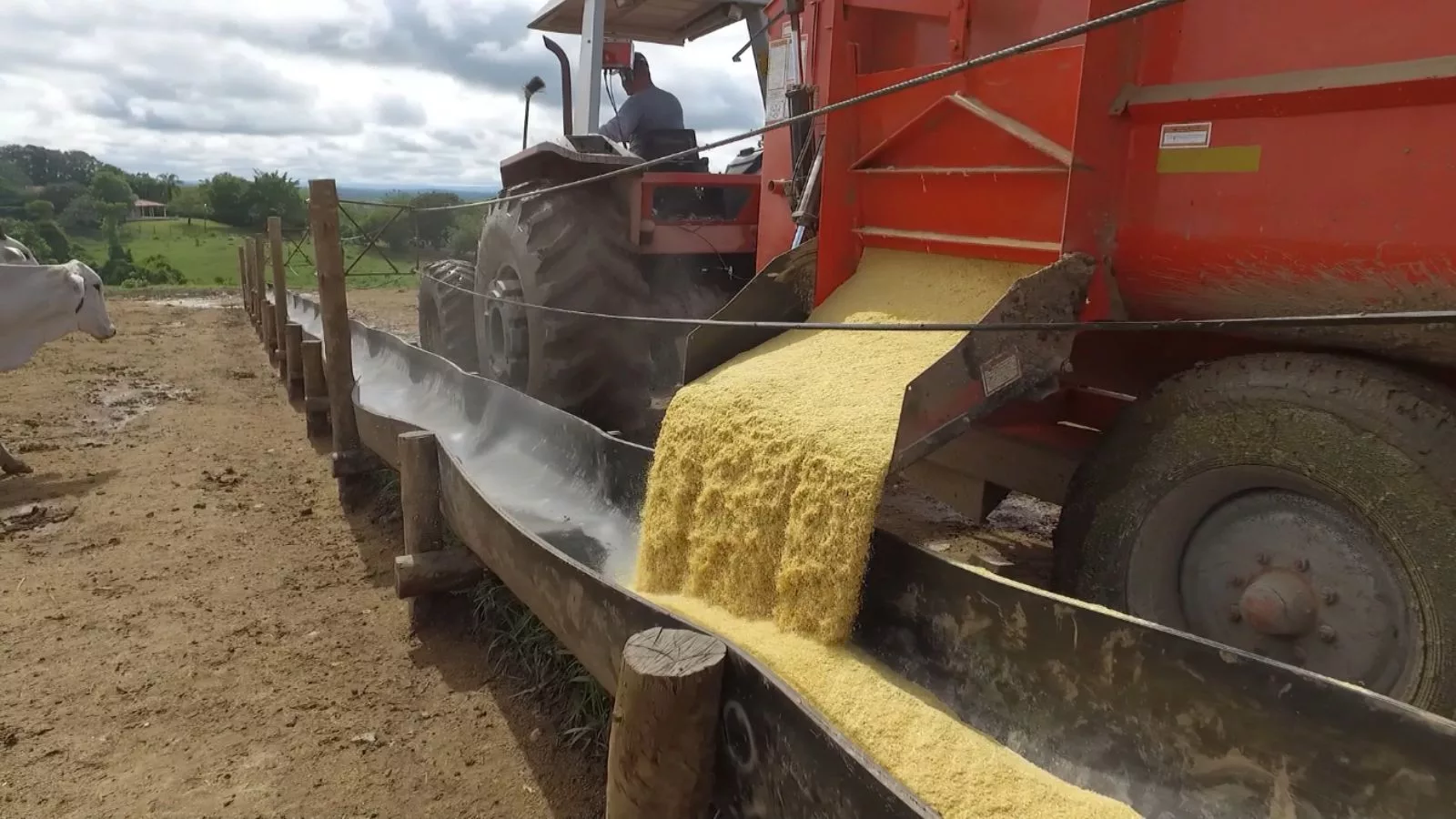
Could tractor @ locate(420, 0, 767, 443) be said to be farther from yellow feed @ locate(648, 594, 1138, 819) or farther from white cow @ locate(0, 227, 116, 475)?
white cow @ locate(0, 227, 116, 475)

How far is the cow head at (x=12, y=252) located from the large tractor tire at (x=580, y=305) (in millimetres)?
3988

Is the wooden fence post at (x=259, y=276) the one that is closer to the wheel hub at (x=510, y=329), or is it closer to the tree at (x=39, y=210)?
the wheel hub at (x=510, y=329)

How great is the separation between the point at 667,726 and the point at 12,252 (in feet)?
23.2

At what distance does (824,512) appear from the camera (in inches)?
93.7

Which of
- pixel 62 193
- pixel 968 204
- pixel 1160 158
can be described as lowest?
pixel 968 204

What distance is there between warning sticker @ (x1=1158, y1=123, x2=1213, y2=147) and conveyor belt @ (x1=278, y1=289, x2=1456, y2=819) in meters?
1.22

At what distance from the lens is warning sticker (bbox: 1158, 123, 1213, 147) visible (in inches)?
90.3

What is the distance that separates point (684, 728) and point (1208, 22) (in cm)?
212

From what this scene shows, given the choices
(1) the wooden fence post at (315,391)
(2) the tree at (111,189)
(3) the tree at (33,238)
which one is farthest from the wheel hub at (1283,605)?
(2) the tree at (111,189)

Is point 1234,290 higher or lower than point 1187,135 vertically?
lower

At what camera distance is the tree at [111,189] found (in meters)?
40.7

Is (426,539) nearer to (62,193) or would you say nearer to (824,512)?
(824,512)

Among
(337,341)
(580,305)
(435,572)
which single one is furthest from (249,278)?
(435,572)

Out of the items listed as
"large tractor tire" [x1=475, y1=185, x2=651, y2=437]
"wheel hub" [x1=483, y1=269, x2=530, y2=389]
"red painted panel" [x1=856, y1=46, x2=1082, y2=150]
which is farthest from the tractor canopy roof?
"red painted panel" [x1=856, y1=46, x2=1082, y2=150]
